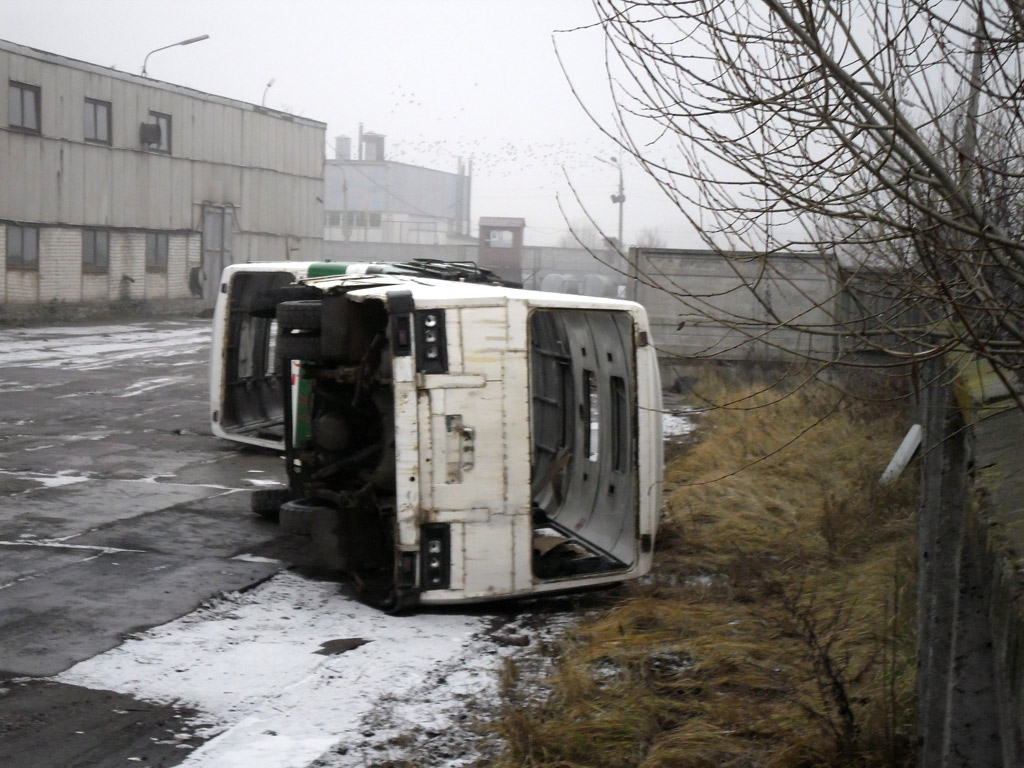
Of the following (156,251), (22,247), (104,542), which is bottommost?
(104,542)

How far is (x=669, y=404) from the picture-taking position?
18125 mm

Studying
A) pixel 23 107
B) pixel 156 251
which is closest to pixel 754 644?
pixel 23 107

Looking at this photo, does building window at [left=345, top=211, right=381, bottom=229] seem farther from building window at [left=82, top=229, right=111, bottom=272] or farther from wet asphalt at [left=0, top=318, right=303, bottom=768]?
wet asphalt at [left=0, top=318, right=303, bottom=768]

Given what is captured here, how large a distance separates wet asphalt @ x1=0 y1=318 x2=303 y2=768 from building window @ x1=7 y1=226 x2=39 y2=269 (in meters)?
12.5

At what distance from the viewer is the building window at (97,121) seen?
30.2 meters

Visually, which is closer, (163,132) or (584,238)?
(163,132)

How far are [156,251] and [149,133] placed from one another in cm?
347

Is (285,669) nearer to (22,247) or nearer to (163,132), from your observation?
(22,247)

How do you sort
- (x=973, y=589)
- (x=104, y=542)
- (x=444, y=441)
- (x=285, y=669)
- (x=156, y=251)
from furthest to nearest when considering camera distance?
(x=156, y=251)
(x=104, y=542)
(x=444, y=441)
(x=285, y=669)
(x=973, y=589)

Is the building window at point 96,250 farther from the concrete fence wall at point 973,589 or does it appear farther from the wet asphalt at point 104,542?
the concrete fence wall at point 973,589

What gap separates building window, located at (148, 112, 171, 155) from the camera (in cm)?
3288

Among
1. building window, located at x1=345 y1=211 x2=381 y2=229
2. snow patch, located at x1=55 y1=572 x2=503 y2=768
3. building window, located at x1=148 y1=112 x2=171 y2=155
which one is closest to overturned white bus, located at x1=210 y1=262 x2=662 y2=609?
snow patch, located at x1=55 y1=572 x2=503 y2=768

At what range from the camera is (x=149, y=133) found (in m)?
32.3

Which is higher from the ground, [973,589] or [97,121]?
[97,121]
